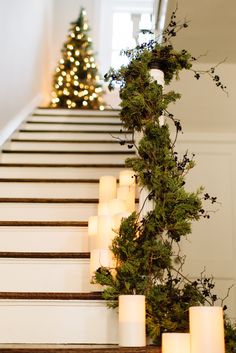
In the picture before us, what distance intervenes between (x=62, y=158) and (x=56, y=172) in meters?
0.32

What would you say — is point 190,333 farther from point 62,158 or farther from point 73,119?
point 73,119

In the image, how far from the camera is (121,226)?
2.26 meters

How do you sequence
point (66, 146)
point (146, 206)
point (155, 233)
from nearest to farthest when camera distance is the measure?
point (155, 233), point (146, 206), point (66, 146)


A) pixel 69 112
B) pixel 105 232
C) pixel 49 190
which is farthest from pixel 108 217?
pixel 69 112

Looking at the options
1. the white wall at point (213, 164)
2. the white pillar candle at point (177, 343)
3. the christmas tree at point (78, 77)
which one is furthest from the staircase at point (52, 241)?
the christmas tree at point (78, 77)

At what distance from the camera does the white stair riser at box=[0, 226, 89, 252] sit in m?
2.92

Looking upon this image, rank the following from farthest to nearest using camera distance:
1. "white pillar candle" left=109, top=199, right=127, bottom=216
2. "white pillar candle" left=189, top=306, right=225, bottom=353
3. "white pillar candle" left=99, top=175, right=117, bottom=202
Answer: "white pillar candle" left=99, top=175, right=117, bottom=202, "white pillar candle" left=109, top=199, right=127, bottom=216, "white pillar candle" left=189, top=306, right=225, bottom=353

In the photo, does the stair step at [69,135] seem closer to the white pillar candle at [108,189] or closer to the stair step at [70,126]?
the stair step at [70,126]

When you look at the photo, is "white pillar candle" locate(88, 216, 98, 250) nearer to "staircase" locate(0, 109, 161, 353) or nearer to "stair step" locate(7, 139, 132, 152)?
"staircase" locate(0, 109, 161, 353)

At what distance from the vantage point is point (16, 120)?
4.92m

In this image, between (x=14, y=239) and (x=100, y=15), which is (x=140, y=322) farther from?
(x=100, y=15)

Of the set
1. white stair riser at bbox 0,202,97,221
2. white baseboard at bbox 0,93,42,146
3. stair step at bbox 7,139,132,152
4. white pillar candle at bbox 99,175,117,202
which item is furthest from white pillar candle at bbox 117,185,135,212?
white baseboard at bbox 0,93,42,146

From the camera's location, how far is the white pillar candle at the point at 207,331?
Result: 1832 millimetres

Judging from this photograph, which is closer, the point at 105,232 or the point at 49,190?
the point at 105,232
